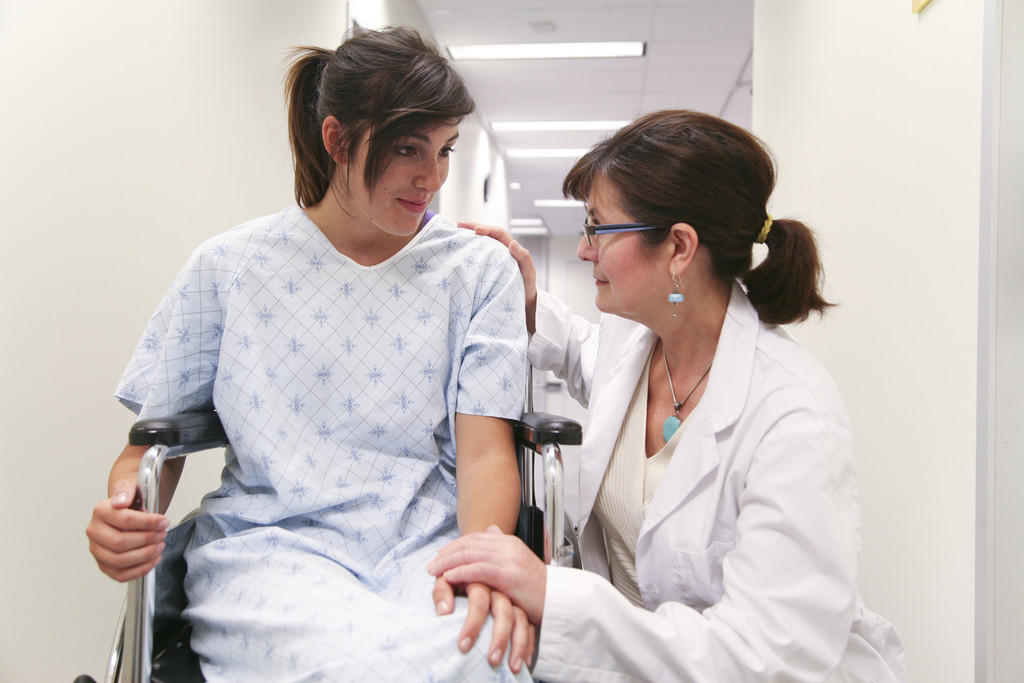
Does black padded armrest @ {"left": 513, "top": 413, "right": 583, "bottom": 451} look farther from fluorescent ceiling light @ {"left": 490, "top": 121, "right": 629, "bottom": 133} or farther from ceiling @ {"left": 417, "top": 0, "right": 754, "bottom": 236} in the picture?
fluorescent ceiling light @ {"left": 490, "top": 121, "right": 629, "bottom": 133}

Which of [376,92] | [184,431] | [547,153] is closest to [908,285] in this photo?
[376,92]

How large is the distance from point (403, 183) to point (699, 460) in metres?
0.66

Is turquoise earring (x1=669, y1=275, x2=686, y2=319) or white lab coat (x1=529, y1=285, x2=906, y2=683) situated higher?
turquoise earring (x1=669, y1=275, x2=686, y2=319)

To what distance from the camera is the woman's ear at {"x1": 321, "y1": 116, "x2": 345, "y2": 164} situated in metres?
1.30

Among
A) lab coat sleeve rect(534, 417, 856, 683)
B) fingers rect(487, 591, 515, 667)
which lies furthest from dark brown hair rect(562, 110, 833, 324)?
fingers rect(487, 591, 515, 667)

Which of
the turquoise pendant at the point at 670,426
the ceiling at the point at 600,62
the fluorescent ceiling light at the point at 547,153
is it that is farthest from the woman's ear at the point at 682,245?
Answer: the fluorescent ceiling light at the point at 547,153

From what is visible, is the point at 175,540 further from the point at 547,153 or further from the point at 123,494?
the point at 547,153

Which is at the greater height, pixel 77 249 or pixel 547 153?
pixel 77 249

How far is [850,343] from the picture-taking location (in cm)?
222

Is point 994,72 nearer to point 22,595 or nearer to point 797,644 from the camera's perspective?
point 797,644

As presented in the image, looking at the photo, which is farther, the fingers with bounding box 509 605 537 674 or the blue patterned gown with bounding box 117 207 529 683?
the blue patterned gown with bounding box 117 207 529 683

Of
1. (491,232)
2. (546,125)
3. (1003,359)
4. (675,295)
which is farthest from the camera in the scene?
(546,125)

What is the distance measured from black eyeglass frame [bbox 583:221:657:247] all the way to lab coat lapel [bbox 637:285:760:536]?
0.74ft

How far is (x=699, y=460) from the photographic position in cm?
117
